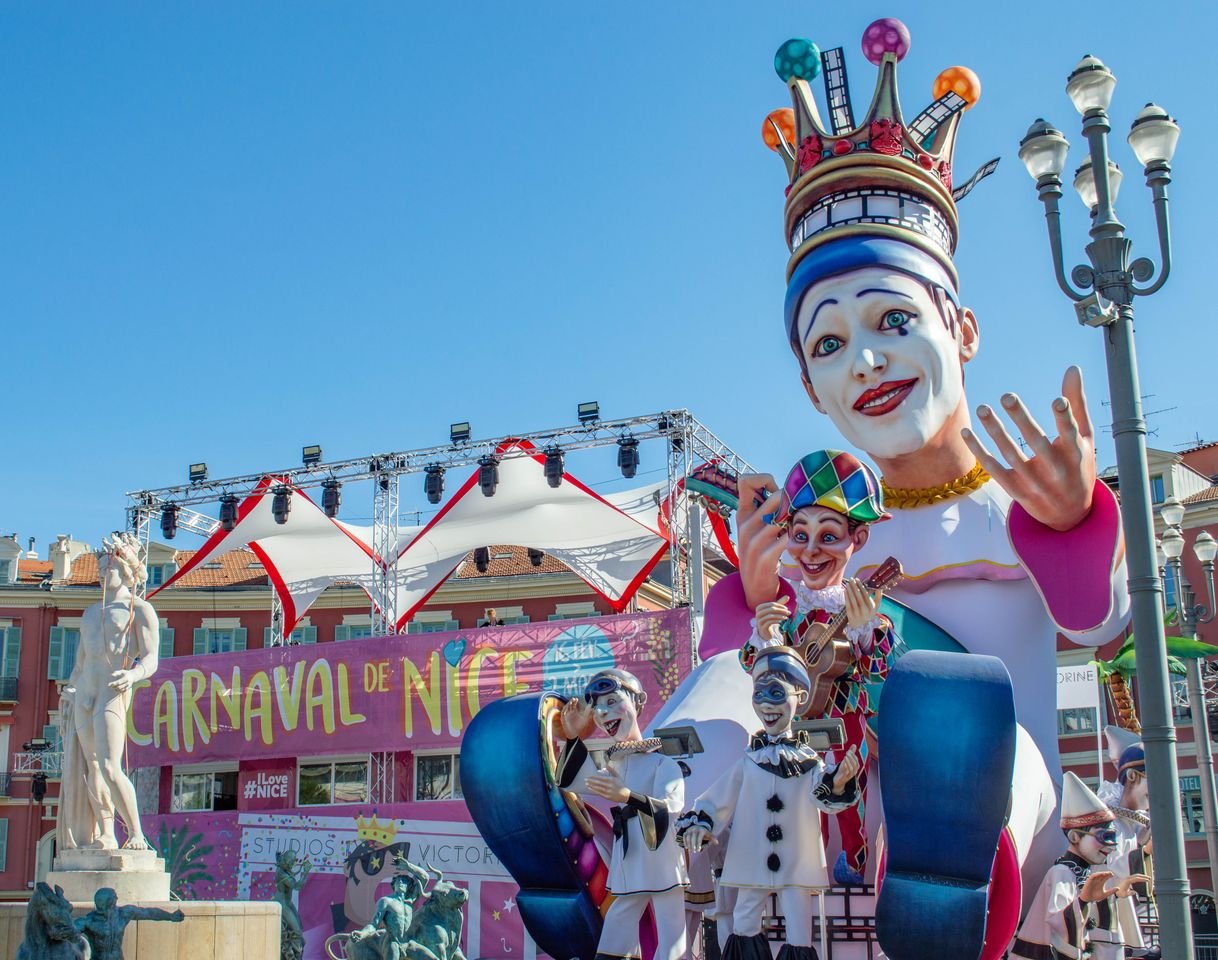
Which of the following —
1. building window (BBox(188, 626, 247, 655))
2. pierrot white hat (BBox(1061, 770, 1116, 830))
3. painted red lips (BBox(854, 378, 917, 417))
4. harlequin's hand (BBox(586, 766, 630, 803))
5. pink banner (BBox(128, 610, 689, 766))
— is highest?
building window (BBox(188, 626, 247, 655))

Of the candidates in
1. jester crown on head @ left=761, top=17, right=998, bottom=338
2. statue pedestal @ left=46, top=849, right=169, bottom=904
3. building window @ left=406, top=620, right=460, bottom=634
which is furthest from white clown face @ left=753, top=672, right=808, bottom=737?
building window @ left=406, top=620, right=460, bottom=634

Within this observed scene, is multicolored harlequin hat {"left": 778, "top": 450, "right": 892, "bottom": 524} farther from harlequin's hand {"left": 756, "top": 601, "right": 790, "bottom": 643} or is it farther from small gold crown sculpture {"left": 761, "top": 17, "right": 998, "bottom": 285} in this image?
small gold crown sculpture {"left": 761, "top": 17, "right": 998, "bottom": 285}

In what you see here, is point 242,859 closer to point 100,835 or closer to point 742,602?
point 100,835

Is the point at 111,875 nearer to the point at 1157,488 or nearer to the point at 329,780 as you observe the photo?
the point at 329,780

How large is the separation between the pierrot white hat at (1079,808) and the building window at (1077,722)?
19.3m

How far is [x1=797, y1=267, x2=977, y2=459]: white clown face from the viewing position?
856 centimetres

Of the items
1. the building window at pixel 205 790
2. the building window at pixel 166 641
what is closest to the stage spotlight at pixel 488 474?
the building window at pixel 205 790

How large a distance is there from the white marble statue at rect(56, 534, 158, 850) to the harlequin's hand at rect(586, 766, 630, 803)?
4812mm

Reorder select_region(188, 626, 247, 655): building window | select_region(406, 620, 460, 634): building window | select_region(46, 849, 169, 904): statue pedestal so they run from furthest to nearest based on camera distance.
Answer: select_region(188, 626, 247, 655): building window
select_region(406, 620, 460, 634): building window
select_region(46, 849, 169, 904): statue pedestal

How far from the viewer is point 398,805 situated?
20609 mm

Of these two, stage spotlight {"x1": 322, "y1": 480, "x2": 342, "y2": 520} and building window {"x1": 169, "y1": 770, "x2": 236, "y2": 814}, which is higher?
stage spotlight {"x1": 322, "y1": 480, "x2": 342, "y2": 520}

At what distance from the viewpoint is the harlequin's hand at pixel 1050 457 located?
774 cm

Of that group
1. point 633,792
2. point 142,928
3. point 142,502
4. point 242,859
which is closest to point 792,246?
point 633,792

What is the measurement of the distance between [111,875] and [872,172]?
7.12m
